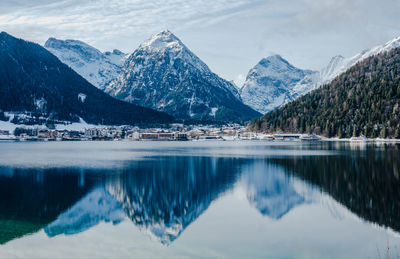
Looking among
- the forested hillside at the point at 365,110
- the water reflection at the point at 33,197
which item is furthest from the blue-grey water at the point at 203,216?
the forested hillside at the point at 365,110

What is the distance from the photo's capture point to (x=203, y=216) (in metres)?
29.7

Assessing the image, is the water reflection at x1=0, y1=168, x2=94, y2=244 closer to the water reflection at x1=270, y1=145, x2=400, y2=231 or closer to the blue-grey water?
the blue-grey water

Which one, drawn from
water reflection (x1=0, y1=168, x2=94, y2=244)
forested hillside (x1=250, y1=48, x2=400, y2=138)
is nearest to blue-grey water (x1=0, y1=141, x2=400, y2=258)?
water reflection (x1=0, y1=168, x2=94, y2=244)

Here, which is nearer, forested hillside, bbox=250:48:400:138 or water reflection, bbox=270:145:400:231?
water reflection, bbox=270:145:400:231

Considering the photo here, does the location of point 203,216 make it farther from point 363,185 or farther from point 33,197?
point 363,185

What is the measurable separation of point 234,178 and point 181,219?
841 inches

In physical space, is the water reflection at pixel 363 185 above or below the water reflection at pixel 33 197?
above

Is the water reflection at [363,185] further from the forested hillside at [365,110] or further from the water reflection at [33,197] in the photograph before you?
the forested hillside at [365,110]

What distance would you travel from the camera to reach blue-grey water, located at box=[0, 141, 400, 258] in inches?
861

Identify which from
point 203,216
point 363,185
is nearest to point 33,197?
point 203,216

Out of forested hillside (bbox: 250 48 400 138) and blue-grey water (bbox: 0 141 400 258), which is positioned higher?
forested hillside (bbox: 250 48 400 138)

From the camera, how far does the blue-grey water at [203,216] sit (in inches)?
861

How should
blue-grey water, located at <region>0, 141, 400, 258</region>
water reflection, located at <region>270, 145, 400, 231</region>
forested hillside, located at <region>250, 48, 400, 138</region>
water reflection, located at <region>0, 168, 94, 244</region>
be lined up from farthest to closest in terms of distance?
forested hillside, located at <region>250, 48, 400, 138</region> < water reflection, located at <region>270, 145, 400, 231</region> < water reflection, located at <region>0, 168, 94, 244</region> < blue-grey water, located at <region>0, 141, 400, 258</region>

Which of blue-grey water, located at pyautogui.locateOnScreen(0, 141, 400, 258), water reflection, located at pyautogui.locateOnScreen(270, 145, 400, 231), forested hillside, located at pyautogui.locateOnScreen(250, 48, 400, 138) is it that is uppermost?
forested hillside, located at pyautogui.locateOnScreen(250, 48, 400, 138)
